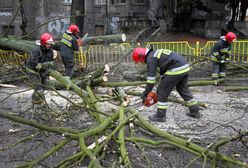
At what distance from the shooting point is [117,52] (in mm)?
10000

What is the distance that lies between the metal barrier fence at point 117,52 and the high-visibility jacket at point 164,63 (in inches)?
167

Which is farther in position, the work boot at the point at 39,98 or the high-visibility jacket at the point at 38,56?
the high-visibility jacket at the point at 38,56

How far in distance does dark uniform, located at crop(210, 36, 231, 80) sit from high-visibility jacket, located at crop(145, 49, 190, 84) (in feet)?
9.11

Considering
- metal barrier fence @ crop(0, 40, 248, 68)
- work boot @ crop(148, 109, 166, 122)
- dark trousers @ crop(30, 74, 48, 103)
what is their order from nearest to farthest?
work boot @ crop(148, 109, 166, 122), dark trousers @ crop(30, 74, 48, 103), metal barrier fence @ crop(0, 40, 248, 68)

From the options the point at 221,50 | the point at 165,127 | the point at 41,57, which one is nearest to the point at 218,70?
the point at 221,50

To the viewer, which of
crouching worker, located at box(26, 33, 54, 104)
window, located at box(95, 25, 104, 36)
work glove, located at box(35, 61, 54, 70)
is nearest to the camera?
work glove, located at box(35, 61, 54, 70)

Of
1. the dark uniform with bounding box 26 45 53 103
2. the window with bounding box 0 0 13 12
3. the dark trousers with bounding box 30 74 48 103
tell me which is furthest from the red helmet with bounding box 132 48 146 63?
the window with bounding box 0 0 13 12

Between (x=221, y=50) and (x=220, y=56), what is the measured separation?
0.45 feet

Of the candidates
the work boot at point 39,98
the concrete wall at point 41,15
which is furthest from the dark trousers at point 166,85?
the concrete wall at point 41,15

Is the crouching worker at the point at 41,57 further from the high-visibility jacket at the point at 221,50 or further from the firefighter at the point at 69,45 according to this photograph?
the high-visibility jacket at the point at 221,50

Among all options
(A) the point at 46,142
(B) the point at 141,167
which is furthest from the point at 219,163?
(A) the point at 46,142

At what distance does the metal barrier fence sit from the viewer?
369 inches

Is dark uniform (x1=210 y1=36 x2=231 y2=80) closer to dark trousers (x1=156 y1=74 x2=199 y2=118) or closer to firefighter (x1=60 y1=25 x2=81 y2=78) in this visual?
dark trousers (x1=156 y1=74 x2=199 y2=118)

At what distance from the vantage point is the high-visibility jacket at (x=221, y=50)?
7.43m
